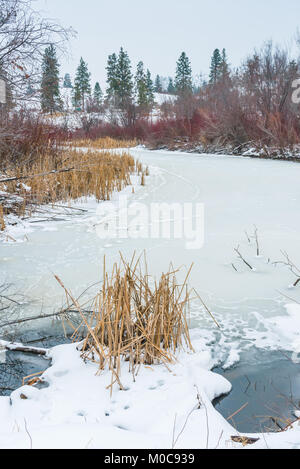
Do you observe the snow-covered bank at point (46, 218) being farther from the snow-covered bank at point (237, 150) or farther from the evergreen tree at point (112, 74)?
the evergreen tree at point (112, 74)

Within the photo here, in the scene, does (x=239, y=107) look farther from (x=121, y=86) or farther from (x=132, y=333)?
(x=121, y=86)

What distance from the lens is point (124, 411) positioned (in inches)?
46.4

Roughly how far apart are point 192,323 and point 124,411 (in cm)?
76

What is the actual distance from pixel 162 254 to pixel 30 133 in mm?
3981

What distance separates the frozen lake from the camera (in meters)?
1.84

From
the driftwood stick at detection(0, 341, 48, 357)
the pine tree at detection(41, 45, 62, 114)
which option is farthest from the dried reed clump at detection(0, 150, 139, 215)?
the driftwood stick at detection(0, 341, 48, 357)

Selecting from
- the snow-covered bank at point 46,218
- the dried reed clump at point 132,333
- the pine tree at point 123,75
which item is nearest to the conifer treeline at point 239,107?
the snow-covered bank at point 46,218

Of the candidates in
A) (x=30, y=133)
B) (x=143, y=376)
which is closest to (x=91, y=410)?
(x=143, y=376)

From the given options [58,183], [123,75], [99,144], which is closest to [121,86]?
[123,75]

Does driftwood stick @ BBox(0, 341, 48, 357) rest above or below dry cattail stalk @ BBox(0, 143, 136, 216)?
below

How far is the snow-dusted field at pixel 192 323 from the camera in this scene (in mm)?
1062

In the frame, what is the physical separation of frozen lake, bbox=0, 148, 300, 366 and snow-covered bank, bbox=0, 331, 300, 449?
0.32 metres

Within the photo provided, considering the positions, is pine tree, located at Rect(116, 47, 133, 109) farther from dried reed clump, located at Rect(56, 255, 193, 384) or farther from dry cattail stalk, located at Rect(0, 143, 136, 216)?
dried reed clump, located at Rect(56, 255, 193, 384)
